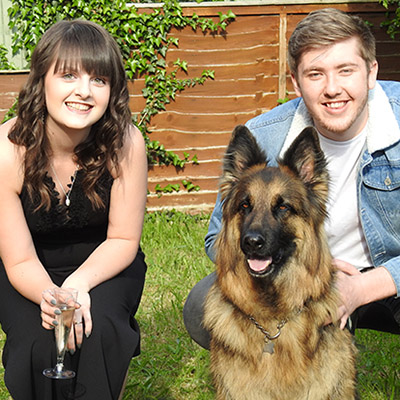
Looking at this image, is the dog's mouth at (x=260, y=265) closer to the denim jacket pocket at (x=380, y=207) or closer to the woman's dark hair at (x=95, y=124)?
the denim jacket pocket at (x=380, y=207)

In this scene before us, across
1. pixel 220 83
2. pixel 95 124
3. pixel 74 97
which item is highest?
pixel 220 83

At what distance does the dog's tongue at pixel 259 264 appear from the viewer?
273cm

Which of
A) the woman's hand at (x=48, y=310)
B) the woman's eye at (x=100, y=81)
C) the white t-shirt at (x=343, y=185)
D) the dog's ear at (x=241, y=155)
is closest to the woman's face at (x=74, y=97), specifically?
the woman's eye at (x=100, y=81)

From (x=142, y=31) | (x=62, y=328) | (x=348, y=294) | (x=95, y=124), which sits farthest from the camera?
(x=142, y=31)

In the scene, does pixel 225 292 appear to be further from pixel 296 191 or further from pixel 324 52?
pixel 324 52

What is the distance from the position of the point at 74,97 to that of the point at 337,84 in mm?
1275

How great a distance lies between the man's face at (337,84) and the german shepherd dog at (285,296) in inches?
11.3

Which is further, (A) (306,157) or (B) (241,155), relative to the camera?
(B) (241,155)

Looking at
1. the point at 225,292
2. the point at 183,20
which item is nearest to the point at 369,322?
the point at 225,292

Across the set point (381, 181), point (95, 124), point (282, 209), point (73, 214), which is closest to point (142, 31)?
point (95, 124)

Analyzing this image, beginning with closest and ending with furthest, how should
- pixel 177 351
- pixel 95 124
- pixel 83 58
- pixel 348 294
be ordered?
pixel 83 58, pixel 348 294, pixel 95 124, pixel 177 351

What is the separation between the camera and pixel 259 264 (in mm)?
2738

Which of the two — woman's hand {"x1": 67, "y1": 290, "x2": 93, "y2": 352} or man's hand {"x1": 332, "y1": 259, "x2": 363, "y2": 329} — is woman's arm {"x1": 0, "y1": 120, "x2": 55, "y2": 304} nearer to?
woman's hand {"x1": 67, "y1": 290, "x2": 93, "y2": 352}

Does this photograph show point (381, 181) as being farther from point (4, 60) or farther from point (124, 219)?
point (4, 60)
